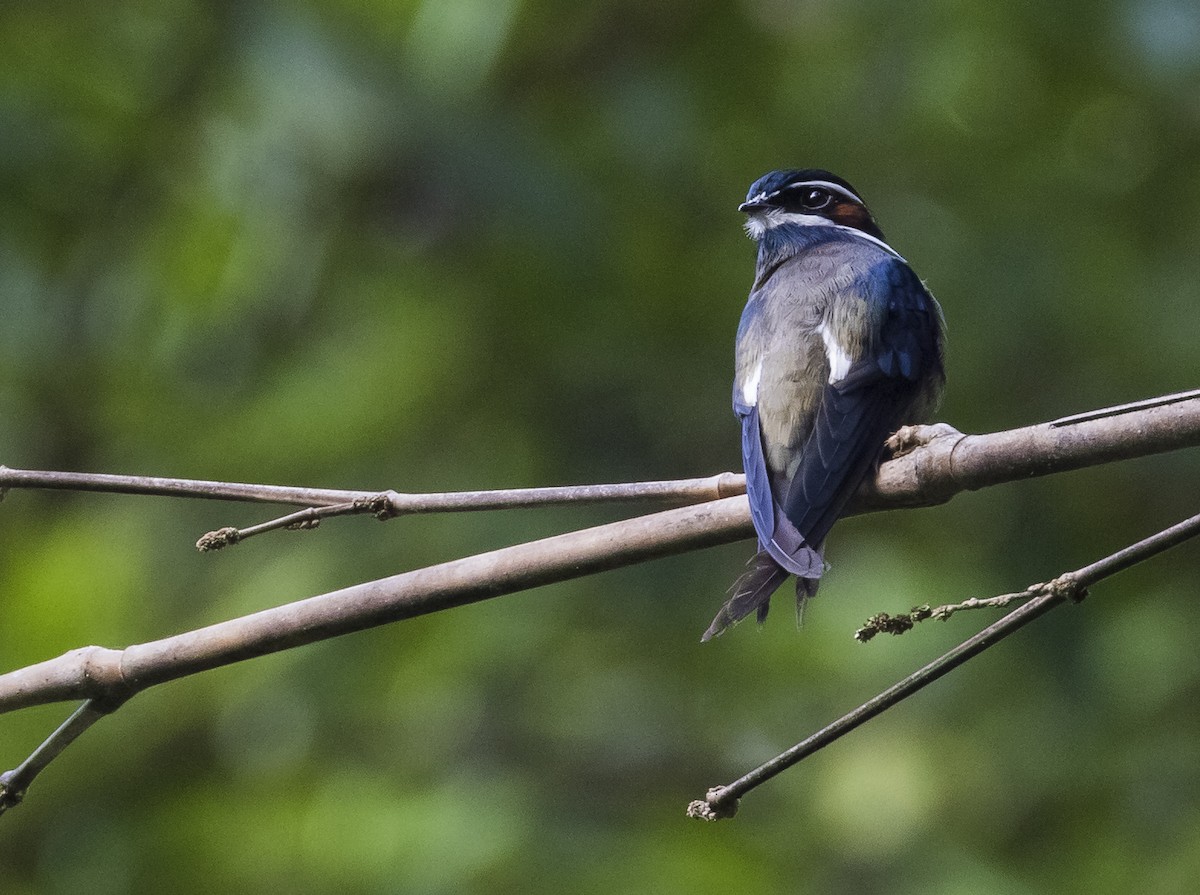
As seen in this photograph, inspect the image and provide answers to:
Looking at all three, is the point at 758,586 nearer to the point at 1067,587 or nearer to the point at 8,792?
the point at 1067,587

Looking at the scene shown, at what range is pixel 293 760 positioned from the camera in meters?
4.77

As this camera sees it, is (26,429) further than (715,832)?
Yes

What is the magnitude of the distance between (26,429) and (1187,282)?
447 cm

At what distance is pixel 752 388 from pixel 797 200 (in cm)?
118

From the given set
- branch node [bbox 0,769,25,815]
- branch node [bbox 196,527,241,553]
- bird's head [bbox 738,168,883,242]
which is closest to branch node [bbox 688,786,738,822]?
branch node [bbox 196,527,241,553]

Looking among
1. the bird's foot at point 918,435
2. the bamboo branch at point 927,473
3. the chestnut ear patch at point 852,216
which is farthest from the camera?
the chestnut ear patch at point 852,216

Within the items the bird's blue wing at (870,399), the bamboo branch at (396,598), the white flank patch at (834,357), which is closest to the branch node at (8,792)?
the bamboo branch at (396,598)

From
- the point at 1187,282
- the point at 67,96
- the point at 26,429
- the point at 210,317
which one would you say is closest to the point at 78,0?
the point at 67,96

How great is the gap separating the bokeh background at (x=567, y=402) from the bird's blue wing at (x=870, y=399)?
1100 mm

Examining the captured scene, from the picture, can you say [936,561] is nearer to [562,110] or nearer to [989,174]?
[989,174]

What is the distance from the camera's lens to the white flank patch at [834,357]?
11.6ft

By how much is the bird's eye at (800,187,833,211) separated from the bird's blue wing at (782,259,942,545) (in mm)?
590

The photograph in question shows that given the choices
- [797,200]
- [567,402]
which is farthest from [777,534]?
[567,402]

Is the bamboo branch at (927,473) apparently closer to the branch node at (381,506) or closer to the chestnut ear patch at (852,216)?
the branch node at (381,506)
